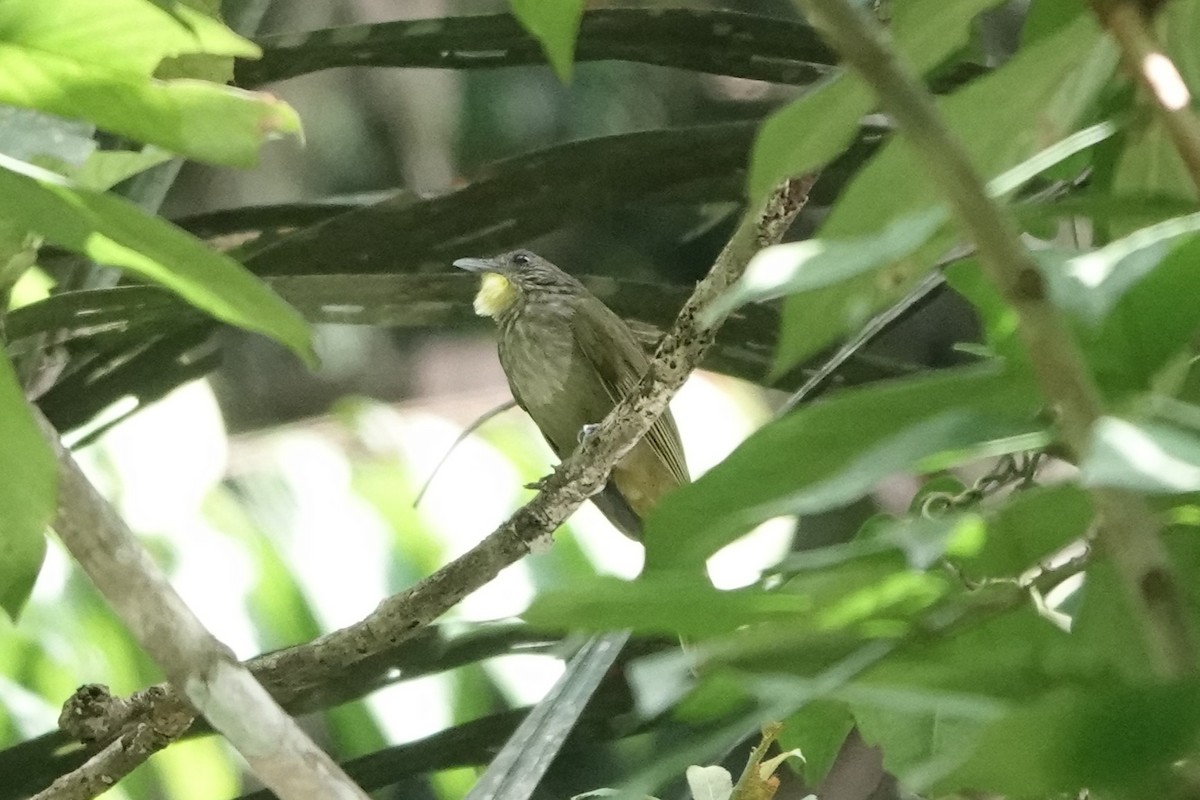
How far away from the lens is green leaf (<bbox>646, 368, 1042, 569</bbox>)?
192 mm

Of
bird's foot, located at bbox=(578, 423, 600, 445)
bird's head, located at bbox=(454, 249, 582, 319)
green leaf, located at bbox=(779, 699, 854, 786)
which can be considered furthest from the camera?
bird's head, located at bbox=(454, 249, 582, 319)

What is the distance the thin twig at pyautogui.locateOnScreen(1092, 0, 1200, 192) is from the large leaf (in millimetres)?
183

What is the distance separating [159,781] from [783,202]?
1143 millimetres

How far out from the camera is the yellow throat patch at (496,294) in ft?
4.82

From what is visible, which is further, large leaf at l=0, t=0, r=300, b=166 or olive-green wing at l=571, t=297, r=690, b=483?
olive-green wing at l=571, t=297, r=690, b=483

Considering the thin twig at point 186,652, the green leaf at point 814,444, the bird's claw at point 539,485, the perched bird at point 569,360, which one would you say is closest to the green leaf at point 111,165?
the thin twig at point 186,652

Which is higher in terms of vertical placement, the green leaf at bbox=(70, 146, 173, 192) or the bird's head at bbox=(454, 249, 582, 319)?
the bird's head at bbox=(454, 249, 582, 319)

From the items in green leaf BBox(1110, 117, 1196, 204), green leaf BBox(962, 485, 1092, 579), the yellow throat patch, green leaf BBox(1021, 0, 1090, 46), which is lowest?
green leaf BBox(962, 485, 1092, 579)

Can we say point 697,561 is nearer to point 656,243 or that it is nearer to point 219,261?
Result: point 219,261

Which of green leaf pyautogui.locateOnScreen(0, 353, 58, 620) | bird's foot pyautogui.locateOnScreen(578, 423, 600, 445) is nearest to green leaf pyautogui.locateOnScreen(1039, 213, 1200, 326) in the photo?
green leaf pyautogui.locateOnScreen(0, 353, 58, 620)

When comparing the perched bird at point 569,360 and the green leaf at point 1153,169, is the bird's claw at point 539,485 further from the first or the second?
the green leaf at point 1153,169

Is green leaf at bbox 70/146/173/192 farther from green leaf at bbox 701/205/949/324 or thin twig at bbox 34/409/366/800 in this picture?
green leaf at bbox 701/205/949/324

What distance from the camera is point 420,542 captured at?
158cm

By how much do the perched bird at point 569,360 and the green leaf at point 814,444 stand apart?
1.30 metres
